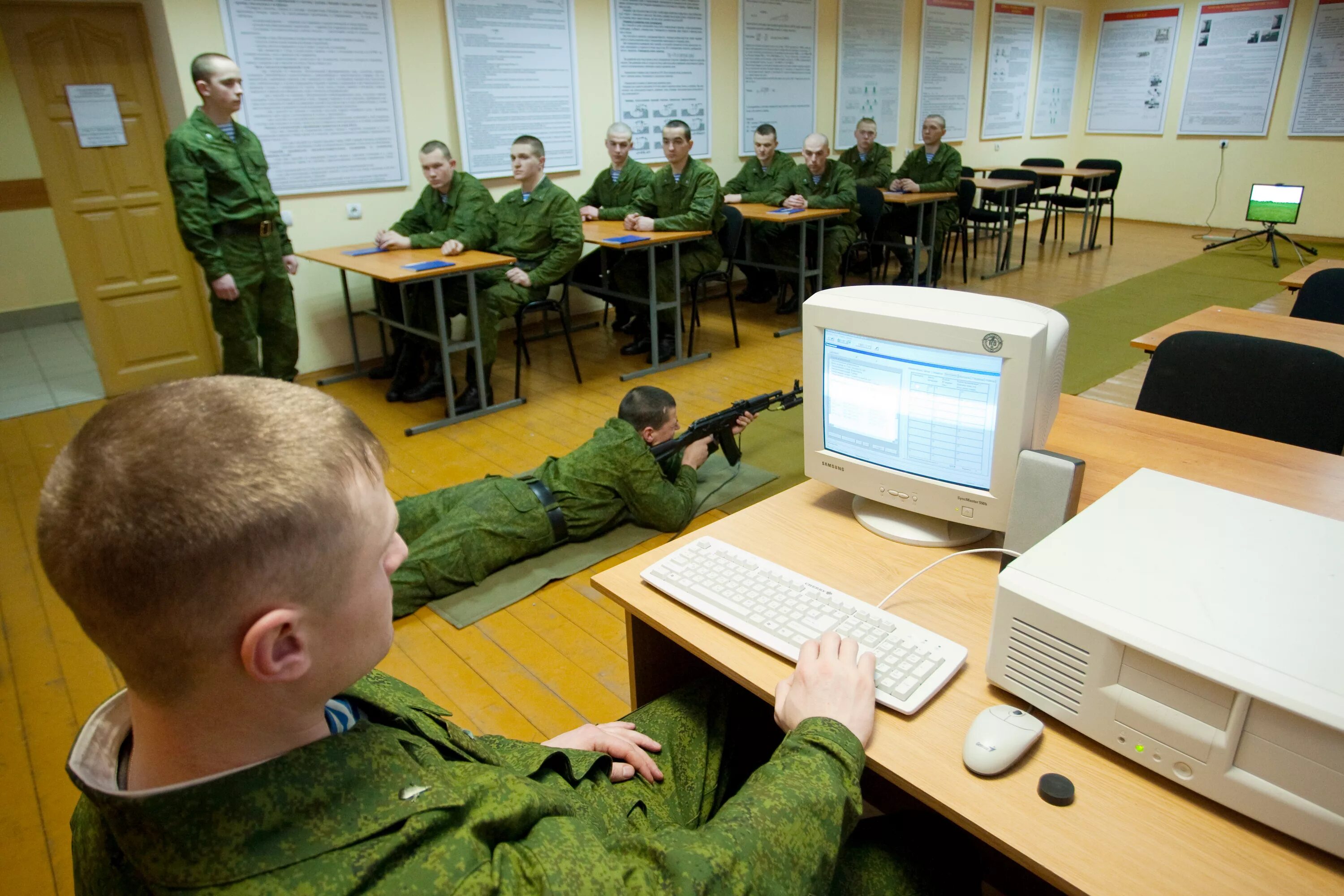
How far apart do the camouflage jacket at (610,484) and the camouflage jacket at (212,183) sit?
2146 millimetres

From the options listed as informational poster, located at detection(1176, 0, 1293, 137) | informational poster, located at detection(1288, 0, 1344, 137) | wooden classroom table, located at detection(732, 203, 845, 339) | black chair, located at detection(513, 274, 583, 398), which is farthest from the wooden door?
informational poster, located at detection(1288, 0, 1344, 137)

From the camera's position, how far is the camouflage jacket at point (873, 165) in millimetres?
6926

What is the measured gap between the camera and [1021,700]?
104 centimetres

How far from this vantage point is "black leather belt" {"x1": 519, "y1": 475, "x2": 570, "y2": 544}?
2.72m

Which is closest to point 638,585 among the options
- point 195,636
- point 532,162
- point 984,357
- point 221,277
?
point 984,357

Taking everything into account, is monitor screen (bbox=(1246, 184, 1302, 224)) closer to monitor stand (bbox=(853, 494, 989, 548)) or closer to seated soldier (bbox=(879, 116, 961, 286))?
seated soldier (bbox=(879, 116, 961, 286))

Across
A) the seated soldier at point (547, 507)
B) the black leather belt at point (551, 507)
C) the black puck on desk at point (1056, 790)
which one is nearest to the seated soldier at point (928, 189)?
the seated soldier at point (547, 507)

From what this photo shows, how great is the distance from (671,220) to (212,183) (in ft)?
7.90

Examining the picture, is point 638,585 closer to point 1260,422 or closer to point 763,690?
point 763,690

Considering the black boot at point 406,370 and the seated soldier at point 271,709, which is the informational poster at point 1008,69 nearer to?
the black boot at point 406,370

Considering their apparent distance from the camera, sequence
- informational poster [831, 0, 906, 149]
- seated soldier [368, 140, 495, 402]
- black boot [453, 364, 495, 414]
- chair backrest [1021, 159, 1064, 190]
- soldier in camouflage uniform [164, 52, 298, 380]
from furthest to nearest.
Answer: chair backrest [1021, 159, 1064, 190], informational poster [831, 0, 906, 149], seated soldier [368, 140, 495, 402], black boot [453, 364, 495, 414], soldier in camouflage uniform [164, 52, 298, 380]

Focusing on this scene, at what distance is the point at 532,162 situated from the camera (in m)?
4.45

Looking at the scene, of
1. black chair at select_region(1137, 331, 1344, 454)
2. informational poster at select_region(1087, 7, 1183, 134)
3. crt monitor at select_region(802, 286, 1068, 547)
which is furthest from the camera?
informational poster at select_region(1087, 7, 1183, 134)

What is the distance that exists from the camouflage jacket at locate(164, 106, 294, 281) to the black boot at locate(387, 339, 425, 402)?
3.11 feet
